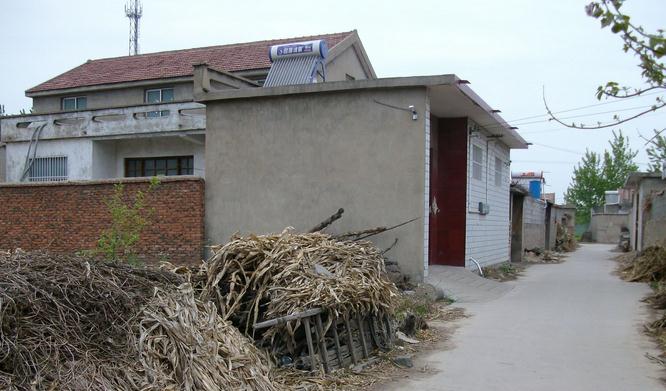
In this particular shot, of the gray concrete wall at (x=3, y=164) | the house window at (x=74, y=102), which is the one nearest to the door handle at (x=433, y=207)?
the gray concrete wall at (x=3, y=164)

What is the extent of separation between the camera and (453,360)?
709 cm

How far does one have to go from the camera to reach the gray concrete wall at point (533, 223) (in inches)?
933

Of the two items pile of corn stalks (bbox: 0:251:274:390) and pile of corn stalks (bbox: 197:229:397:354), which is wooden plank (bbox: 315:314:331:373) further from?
pile of corn stalks (bbox: 0:251:274:390)

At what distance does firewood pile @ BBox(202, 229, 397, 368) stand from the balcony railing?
13.3m

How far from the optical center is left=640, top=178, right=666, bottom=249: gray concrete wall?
18.4 m

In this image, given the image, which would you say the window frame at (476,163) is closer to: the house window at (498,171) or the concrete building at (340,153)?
the concrete building at (340,153)

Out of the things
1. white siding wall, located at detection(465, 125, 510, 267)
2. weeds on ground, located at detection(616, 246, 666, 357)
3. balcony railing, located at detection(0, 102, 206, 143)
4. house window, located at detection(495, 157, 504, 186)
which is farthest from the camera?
balcony railing, located at detection(0, 102, 206, 143)

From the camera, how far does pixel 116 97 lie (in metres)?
25.3

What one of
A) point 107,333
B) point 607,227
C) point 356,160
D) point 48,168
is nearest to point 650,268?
point 356,160

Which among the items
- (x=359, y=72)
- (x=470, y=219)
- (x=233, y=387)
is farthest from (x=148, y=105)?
(x=233, y=387)

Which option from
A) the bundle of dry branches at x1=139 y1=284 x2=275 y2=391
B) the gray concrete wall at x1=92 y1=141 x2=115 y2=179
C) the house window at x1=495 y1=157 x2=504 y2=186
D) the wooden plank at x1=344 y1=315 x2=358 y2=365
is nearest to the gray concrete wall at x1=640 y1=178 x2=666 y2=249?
the house window at x1=495 y1=157 x2=504 y2=186

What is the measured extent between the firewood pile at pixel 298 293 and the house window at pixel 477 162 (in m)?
8.88

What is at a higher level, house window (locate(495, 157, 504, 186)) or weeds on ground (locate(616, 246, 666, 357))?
house window (locate(495, 157, 504, 186))

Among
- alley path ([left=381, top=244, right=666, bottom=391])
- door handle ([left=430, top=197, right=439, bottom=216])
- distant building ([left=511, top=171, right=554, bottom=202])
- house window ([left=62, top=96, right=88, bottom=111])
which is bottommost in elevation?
alley path ([left=381, top=244, right=666, bottom=391])
